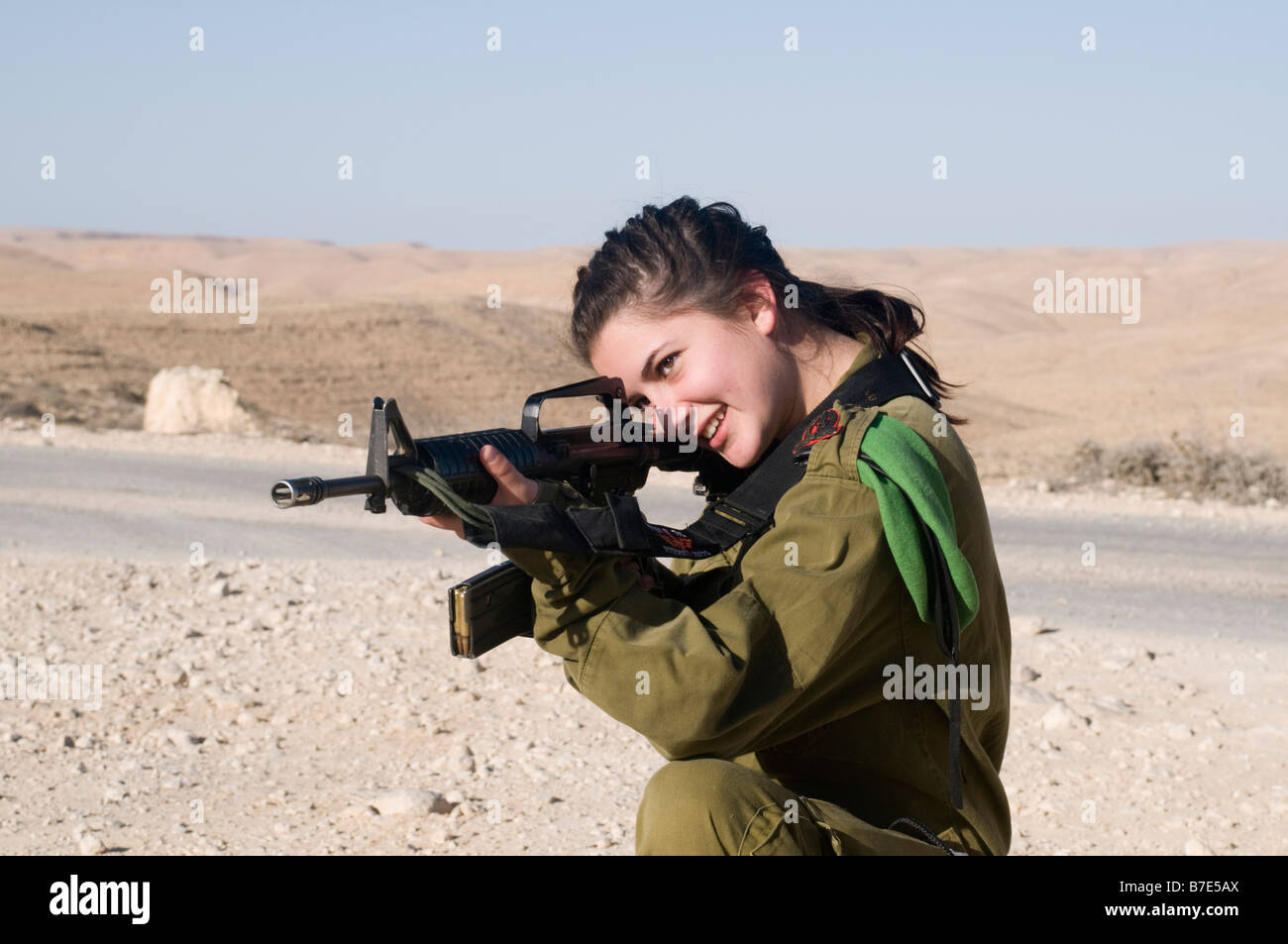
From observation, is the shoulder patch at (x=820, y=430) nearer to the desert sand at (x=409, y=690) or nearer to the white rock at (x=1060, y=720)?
the desert sand at (x=409, y=690)

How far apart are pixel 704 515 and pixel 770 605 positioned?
0.35 metres

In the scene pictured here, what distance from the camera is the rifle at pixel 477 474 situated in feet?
6.47

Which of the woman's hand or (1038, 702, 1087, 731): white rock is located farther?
(1038, 702, 1087, 731): white rock

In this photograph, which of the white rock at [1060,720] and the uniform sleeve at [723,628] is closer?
the uniform sleeve at [723,628]

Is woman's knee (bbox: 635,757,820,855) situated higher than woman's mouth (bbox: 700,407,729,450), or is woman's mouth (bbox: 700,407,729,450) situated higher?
woman's mouth (bbox: 700,407,729,450)

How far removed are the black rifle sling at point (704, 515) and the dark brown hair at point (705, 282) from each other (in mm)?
96

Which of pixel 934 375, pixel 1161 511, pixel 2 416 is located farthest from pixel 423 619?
pixel 2 416

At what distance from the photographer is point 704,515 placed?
225 cm

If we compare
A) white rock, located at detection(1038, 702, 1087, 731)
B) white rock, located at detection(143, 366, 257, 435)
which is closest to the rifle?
white rock, located at detection(1038, 702, 1087, 731)

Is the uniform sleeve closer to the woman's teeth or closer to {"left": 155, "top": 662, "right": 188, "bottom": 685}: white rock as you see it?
the woman's teeth

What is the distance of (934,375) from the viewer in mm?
2529

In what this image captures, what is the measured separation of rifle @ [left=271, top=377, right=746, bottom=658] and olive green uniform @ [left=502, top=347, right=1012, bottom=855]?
20cm

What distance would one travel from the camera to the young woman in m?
1.89

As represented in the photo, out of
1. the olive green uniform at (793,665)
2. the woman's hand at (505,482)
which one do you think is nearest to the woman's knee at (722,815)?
the olive green uniform at (793,665)
